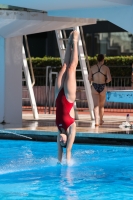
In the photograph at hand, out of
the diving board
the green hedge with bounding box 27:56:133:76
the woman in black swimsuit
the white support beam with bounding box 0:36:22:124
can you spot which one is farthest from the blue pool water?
the green hedge with bounding box 27:56:133:76

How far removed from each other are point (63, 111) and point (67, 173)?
39.7 inches

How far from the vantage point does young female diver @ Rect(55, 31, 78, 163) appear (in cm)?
972

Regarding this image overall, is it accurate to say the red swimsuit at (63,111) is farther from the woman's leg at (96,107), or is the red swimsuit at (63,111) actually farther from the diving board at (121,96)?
the woman's leg at (96,107)

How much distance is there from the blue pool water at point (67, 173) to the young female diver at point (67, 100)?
556 millimetres

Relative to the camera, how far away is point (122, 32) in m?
32.7

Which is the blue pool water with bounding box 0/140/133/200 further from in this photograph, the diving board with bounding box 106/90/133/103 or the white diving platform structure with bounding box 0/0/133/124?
the white diving platform structure with bounding box 0/0/133/124

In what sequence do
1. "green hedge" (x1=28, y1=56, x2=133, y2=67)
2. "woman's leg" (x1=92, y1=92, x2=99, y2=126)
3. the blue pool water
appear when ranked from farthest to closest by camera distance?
"green hedge" (x1=28, y1=56, x2=133, y2=67) < "woman's leg" (x1=92, y1=92, x2=99, y2=126) < the blue pool water

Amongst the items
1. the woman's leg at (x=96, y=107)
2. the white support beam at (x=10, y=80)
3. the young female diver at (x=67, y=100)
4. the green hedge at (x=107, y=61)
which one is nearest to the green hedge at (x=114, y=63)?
the green hedge at (x=107, y=61)

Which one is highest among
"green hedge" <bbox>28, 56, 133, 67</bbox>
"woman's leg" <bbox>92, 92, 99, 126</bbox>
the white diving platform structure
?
the white diving platform structure

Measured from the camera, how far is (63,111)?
977cm

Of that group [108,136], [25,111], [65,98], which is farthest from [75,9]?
[25,111]

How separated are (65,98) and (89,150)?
300 centimetres

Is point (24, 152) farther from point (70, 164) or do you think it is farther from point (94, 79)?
point (94, 79)

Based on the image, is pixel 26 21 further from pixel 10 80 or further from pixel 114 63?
pixel 114 63
